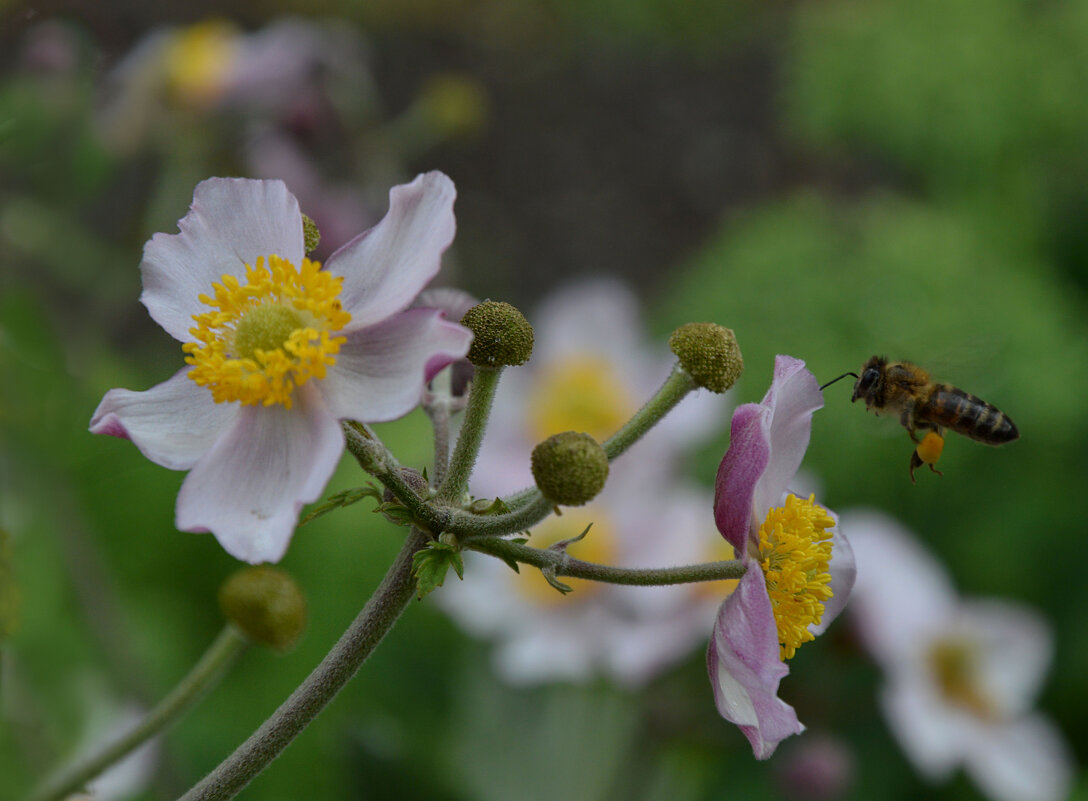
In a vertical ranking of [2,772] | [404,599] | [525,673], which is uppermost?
[404,599]

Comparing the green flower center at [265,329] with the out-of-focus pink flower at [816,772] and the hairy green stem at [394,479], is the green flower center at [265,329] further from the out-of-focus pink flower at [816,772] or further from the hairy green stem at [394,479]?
the out-of-focus pink flower at [816,772]

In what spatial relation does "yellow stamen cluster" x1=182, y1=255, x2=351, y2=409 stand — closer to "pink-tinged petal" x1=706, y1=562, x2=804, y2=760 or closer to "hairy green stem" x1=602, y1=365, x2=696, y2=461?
"hairy green stem" x1=602, y1=365, x2=696, y2=461

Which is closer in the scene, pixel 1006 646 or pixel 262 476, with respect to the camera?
pixel 262 476

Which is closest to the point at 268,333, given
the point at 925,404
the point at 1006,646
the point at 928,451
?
the point at 928,451

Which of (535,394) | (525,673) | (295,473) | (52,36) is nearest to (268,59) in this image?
(52,36)

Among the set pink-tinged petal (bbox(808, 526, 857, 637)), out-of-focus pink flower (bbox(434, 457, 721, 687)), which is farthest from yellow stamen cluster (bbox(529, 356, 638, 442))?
pink-tinged petal (bbox(808, 526, 857, 637))

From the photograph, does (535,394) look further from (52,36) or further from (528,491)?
(528,491)

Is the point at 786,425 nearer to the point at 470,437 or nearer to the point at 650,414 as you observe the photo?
the point at 650,414
